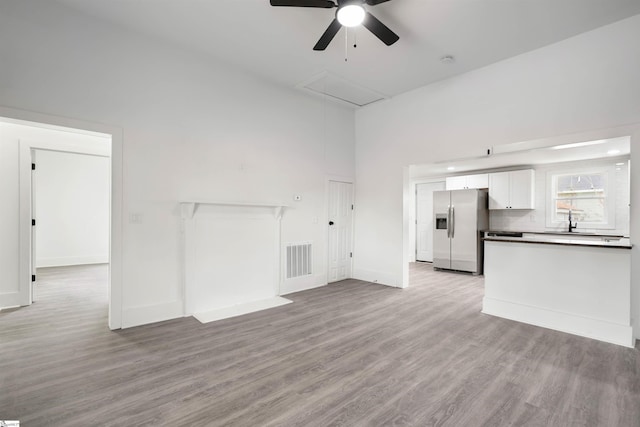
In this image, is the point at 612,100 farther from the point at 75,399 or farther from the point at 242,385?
the point at 75,399

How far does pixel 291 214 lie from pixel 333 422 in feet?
11.2

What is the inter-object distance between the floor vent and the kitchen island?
2.73 meters

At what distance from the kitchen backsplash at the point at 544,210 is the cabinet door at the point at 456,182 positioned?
3.13 ft

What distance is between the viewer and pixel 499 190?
670 centimetres

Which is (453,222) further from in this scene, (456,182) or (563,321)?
(563,321)

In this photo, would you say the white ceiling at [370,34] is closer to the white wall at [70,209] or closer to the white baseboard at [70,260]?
the white wall at [70,209]

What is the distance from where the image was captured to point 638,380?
7.63ft

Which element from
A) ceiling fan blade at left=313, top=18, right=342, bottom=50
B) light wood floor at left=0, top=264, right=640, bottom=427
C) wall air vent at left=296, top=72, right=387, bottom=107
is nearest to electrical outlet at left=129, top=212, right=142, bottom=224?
light wood floor at left=0, top=264, right=640, bottom=427

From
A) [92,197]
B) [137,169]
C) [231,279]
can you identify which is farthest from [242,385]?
[92,197]

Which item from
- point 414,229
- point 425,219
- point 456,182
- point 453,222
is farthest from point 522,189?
point 414,229

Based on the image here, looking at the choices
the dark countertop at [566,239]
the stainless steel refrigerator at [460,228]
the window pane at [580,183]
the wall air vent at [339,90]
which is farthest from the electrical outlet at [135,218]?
the window pane at [580,183]

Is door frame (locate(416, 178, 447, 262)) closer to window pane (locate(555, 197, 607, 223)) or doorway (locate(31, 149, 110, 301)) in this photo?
window pane (locate(555, 197, 607, 223))

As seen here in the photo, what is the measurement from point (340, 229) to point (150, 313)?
3.42 metres

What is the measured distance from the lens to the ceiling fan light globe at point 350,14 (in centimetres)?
252
